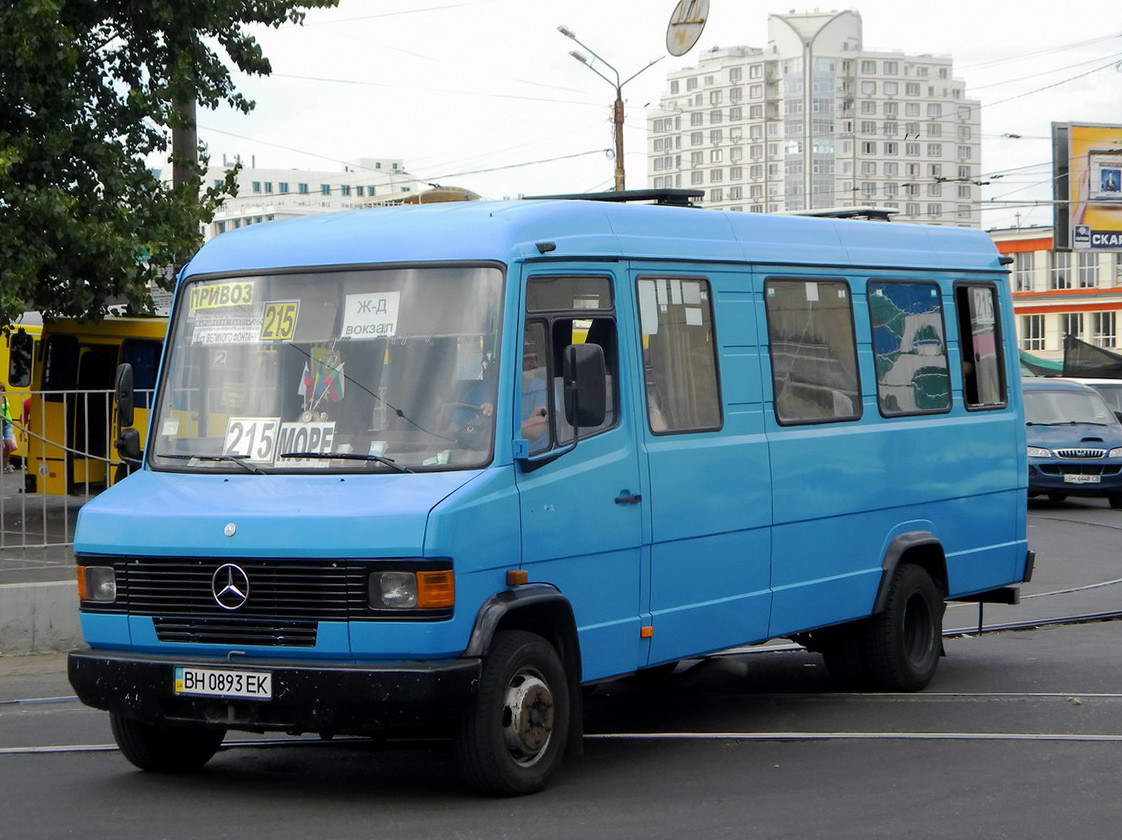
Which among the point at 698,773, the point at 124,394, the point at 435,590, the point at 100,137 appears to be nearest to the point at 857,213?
the point at 698,773

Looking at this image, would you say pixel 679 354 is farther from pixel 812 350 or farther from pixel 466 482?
pixel 466 482

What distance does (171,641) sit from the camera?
22.2ft

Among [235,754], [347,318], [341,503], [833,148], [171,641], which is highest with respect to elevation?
[833,148]

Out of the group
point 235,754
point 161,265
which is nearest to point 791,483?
point 235,754

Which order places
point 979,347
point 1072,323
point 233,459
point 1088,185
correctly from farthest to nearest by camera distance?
1. point 1072,323
2. point 1088,185
3. point 979,347
4. point 233,459

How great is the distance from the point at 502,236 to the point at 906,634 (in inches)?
165

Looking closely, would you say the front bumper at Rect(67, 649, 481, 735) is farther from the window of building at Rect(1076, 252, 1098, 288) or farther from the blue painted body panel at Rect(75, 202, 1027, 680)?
the window of building at Rect(1076, 252, 1098, 288)

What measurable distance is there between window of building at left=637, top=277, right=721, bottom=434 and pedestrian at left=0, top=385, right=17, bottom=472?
189 inches

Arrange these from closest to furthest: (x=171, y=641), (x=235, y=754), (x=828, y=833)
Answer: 1. (x=828, y=833)
2. (x=171, y=641)
3. (x=235, y=754)

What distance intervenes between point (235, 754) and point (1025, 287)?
367ft

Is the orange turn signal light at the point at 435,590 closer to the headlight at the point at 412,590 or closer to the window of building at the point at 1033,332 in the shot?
the headlight at the point at 412,590

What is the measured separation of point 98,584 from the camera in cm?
699

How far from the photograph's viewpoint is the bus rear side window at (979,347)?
34.2 feet

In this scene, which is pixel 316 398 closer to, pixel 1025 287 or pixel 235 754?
pixel 235 754
